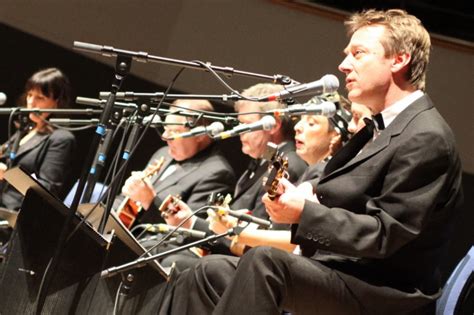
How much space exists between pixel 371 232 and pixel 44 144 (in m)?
3.54

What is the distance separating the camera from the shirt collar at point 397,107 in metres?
2.86

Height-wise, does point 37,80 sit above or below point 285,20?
below

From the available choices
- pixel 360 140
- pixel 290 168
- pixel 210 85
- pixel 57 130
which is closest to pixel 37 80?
pixel 57 130

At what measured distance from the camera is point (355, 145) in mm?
2914

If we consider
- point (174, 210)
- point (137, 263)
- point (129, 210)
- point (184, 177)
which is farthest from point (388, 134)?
point (129, 210)

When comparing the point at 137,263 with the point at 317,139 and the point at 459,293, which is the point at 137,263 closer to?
the point at 459,293

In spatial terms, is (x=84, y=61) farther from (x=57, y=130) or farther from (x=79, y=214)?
(x=79, y=214)

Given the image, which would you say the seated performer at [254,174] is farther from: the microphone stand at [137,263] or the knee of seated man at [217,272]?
the microphone stand at [137,263]

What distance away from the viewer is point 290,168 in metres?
4.18

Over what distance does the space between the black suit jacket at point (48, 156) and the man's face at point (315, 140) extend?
202cm

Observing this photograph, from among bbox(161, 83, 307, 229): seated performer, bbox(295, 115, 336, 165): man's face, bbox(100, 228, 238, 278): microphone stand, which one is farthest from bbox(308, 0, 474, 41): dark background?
bbox(100, 228, 238, 278): microphone stand

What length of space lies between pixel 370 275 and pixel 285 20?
352 cm

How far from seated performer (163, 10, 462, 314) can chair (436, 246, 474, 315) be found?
144 mm

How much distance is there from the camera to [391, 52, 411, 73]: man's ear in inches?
114
